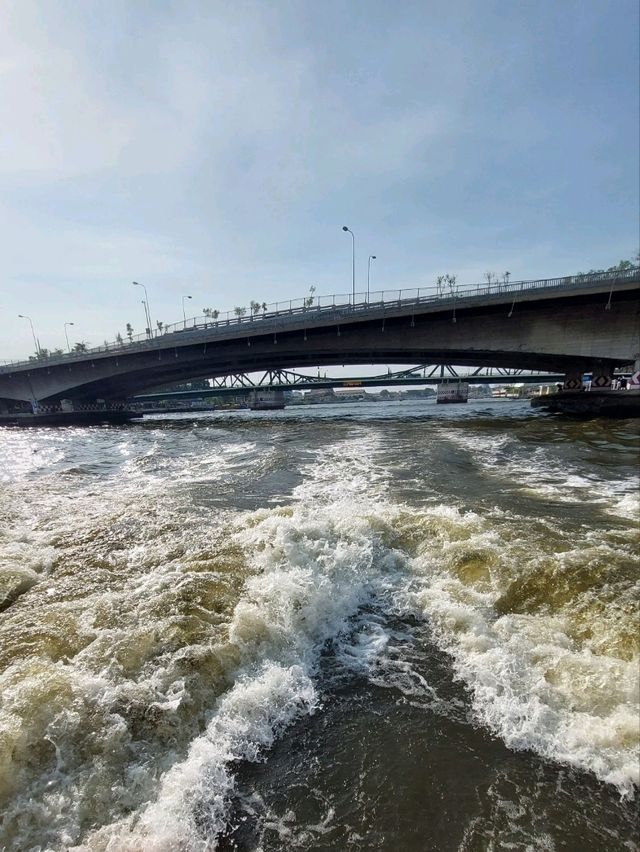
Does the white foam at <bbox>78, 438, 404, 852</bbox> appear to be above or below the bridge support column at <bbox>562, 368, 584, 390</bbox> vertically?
above

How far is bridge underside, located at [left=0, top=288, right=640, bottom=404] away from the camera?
32.6 m

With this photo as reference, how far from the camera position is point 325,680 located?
13.8 ft

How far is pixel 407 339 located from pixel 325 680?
37546 mm

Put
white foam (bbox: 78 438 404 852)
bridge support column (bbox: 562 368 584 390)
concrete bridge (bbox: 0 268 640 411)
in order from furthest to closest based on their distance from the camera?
bridge support column (bbox: 562 368 584 390), concrete bridge (bbox: 0 268 640 411), white foam (bbox: 78 438 404 852)

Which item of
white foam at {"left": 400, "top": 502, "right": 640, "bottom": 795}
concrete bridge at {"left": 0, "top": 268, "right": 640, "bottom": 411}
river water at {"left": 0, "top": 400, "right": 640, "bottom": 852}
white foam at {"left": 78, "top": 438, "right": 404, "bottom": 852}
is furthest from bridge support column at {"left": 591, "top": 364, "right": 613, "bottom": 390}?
white foam at {"left": 400, "top": 502, "right": 640, "bottom": 795}

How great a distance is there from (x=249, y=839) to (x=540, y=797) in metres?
2.24

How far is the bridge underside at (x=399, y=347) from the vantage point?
3262cm

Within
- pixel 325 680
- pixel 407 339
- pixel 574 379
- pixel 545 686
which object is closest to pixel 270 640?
pixel 325 680

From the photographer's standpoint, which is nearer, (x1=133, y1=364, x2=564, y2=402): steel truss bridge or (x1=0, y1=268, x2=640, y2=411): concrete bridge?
(x1=0, y1=268, x2=640, y2=411): concrete bridge

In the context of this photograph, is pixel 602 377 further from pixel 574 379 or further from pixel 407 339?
pixel 407 339

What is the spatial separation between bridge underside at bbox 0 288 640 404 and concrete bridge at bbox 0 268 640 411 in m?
0.10

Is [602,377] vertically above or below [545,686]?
below

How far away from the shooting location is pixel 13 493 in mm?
12188

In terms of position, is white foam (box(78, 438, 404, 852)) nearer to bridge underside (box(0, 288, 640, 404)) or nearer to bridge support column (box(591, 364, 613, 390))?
bridge underside (box(0, 288, 640, 404))
